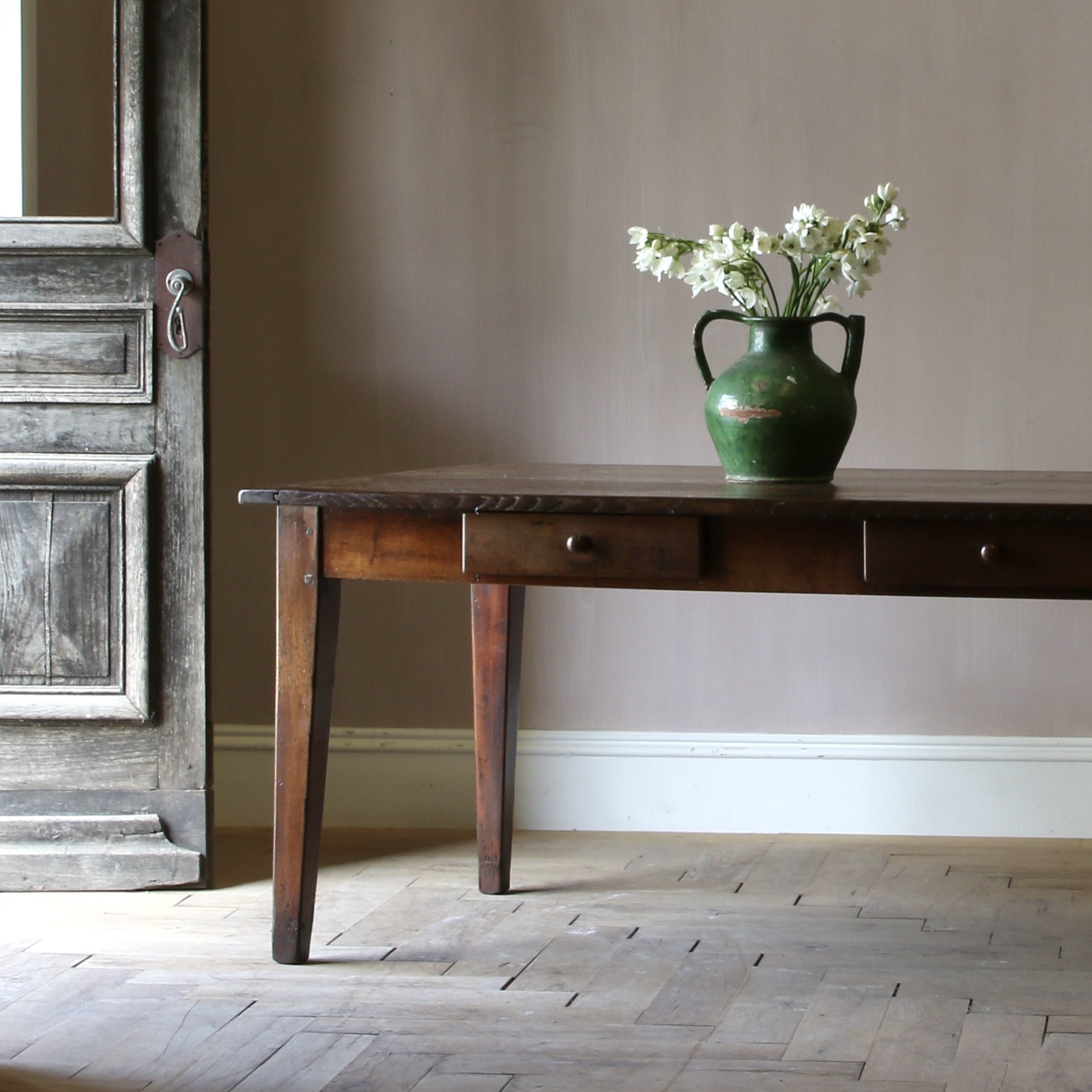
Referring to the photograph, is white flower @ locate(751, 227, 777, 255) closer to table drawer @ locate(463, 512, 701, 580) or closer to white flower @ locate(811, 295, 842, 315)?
white flower @ locate(811, 295, 842, 315)

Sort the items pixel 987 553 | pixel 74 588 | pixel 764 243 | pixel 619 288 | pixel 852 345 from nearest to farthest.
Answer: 1. pixel 987 553
2. pixel 764 243
3. pixel 852 345
4. pixel 74 588
5. pixel 619 288

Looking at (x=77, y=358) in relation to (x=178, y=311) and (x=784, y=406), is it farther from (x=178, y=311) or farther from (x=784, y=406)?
(x=784, y=406)

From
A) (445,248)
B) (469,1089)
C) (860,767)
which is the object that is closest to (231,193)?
(445,248)

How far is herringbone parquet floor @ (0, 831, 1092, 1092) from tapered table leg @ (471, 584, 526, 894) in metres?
0.08

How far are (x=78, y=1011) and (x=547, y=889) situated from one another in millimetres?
863

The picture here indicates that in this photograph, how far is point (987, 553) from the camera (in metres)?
1.77

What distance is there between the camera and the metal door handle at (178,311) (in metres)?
2.57

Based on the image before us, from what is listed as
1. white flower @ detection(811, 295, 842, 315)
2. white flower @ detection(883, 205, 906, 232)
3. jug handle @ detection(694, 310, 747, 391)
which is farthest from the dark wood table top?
white flower @ detection(883, 205, 906, 232)

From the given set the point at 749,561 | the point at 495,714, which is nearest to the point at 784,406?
the point at 749,561

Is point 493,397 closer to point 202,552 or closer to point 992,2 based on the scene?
point 202,552

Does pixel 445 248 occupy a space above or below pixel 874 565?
above

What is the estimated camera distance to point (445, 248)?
2.92m

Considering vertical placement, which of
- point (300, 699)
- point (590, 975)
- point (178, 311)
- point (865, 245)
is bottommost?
point (590, 975)

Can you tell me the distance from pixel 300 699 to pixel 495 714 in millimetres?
524
